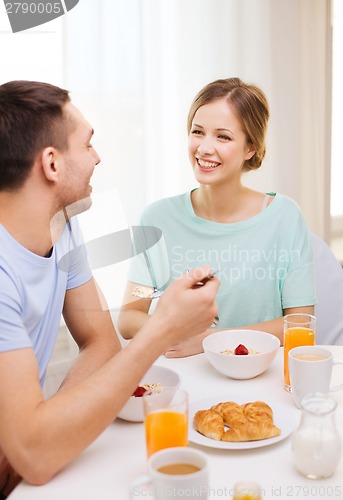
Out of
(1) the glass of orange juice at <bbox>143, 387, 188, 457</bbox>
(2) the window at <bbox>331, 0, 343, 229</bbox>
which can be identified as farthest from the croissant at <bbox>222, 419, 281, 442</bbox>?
(2) the window at <bbox>331, 0, 343, 229</bbox>

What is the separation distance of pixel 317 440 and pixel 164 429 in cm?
23

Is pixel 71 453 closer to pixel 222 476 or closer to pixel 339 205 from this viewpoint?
pixel 222 476

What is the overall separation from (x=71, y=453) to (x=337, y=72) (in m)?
3.00

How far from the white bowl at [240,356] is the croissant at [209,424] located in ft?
0.73

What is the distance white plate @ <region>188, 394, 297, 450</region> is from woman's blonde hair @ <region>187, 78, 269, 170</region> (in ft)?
3.11

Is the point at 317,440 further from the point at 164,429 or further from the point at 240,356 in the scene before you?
the point at 240,356

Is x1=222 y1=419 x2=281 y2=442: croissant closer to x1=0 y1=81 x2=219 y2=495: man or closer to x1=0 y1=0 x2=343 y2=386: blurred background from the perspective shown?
x1=0 y1=81 x2=219 y2=495: man

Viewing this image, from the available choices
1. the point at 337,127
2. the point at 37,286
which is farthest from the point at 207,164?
the point at 337,127

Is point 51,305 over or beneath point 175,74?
beneath

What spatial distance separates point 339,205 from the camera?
3609 mm

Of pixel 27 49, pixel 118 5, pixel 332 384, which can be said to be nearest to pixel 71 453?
pixel 332 384

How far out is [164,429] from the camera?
951 millimetres

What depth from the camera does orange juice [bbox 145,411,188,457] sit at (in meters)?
0.95

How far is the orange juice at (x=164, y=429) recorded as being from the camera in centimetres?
95
